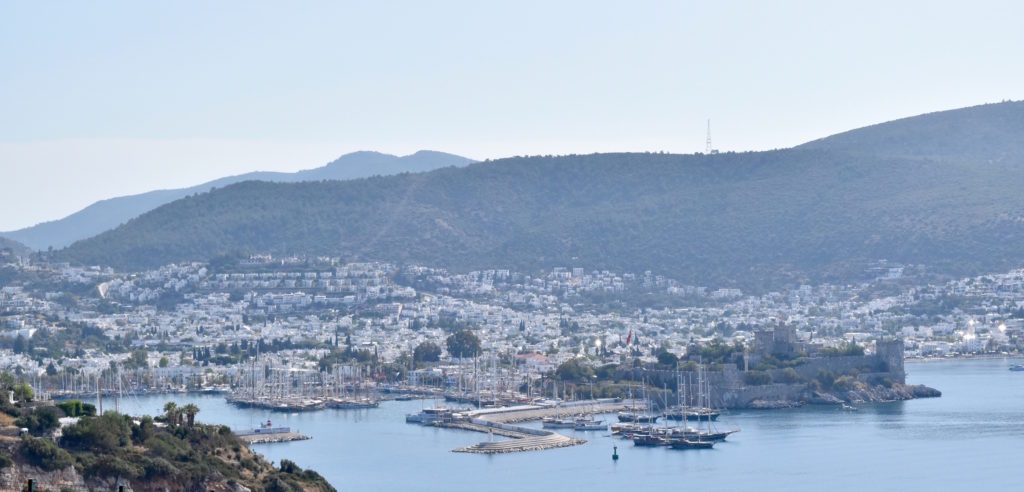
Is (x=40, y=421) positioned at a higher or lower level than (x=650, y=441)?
higher

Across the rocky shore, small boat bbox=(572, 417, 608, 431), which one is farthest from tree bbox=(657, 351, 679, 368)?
small boat bbox=(572, 417, 608, 431)

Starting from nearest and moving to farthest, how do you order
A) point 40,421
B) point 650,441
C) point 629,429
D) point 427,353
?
point 40,421, point 650,441, point 629,429, point 427,353

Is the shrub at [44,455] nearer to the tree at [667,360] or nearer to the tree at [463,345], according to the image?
the tree at [667,360]

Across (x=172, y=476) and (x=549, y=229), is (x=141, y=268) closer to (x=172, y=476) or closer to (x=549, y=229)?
(x=549, y=229)

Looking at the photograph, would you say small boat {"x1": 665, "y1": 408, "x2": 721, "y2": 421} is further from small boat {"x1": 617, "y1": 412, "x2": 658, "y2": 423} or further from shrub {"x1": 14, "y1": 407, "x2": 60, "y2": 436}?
shrub {"x1": 14, "y1": 407, "x2": 60, "y2": 436}

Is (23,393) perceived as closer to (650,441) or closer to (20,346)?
(650,441)

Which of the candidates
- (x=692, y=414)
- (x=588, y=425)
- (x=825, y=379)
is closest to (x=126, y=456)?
(x=588, y=425)

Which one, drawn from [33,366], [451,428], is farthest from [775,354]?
[33,366]
